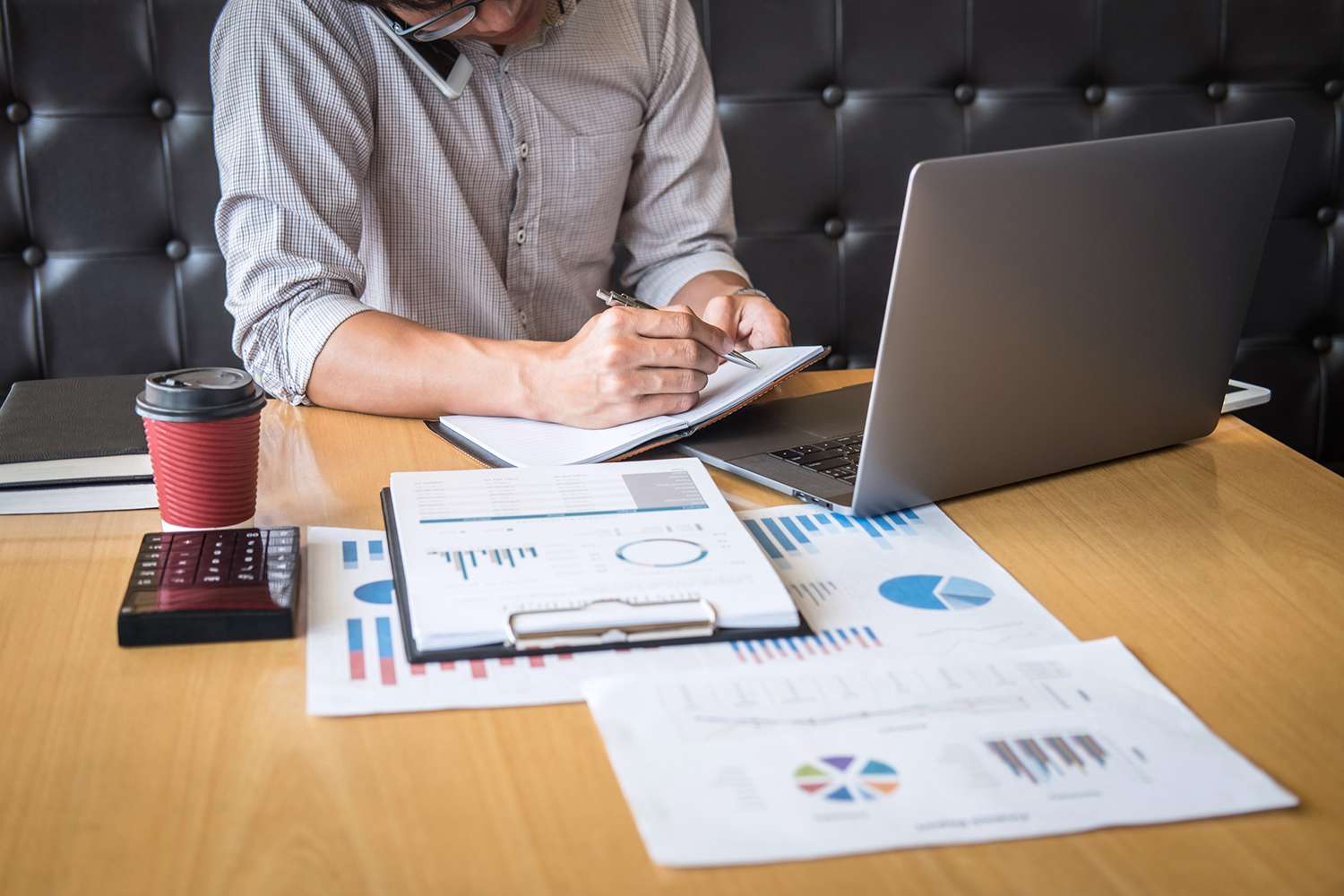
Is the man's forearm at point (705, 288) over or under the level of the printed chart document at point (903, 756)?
over

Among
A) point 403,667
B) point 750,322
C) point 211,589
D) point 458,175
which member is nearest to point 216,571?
point 211,589

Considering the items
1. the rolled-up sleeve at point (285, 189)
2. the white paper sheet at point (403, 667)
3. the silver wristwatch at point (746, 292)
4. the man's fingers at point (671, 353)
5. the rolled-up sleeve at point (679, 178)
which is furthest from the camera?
the rolled-up sleeve at point (679, 178)

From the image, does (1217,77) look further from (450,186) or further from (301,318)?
(301,318)

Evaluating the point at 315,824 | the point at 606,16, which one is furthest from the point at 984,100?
the point at 315,824

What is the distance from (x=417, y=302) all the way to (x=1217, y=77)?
129cm

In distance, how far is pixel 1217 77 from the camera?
1905 millimetres

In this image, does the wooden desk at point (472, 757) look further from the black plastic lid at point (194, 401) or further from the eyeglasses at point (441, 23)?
the eyeglasses at point (441, 23)

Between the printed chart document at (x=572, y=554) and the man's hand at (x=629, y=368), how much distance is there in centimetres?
11

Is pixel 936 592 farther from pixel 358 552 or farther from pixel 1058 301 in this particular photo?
pixel 358 552

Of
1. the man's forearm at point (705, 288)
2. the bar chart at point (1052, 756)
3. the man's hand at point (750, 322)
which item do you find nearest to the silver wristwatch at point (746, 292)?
the man's forearm at point (705, 288)

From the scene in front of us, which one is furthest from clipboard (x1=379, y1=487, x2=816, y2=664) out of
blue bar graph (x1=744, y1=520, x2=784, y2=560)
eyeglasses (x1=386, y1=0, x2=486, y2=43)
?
eyeglasses (x1=386, y1=0, x2=486, y2=43)

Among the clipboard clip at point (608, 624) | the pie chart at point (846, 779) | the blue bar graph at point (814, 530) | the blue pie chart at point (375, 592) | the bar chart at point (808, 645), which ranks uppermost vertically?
the clipboard clip at point (608, 624)

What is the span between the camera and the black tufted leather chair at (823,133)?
1.62 m

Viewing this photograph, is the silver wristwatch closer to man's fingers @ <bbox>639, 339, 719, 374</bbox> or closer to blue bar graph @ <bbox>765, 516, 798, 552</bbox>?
man's fingers @ <bbox>639, 339, 719, 374</bbox>
